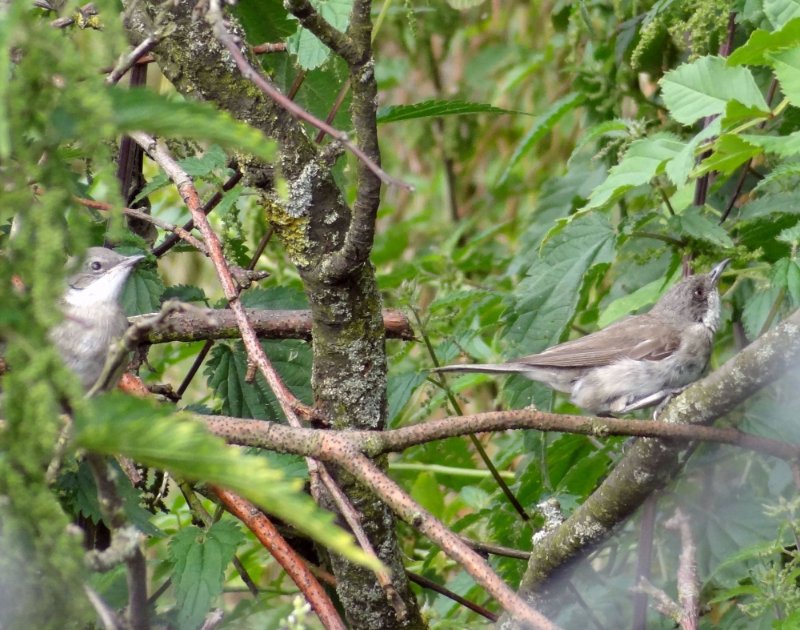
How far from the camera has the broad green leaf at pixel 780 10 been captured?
116 inches

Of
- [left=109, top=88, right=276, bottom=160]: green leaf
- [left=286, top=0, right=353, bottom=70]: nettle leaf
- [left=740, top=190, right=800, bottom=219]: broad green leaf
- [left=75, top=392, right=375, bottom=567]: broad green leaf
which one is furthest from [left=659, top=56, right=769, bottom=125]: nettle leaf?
[left=75, top=392, right=375, bottom=567]: broad green leaf

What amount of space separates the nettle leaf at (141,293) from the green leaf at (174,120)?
90.0 inches

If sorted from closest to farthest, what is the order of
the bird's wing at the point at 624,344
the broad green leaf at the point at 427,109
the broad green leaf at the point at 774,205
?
the broad green leaf at the point at 427,109 < the broad green leaf at the point at 774,205 < the bird's wing at the point at 624,344

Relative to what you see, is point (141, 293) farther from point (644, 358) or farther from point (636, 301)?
point (644, 358)

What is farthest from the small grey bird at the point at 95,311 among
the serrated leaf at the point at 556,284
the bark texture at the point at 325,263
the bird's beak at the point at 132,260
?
the serrated leaf at the point at 556,284

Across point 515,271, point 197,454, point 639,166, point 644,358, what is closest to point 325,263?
point 639,166

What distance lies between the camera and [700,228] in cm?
327

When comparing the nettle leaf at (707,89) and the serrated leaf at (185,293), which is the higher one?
the nettle leaf at (707,89)

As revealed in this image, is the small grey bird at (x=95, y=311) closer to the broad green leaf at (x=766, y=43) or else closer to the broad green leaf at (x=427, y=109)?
the broad green leaf at (x=427, y=109)

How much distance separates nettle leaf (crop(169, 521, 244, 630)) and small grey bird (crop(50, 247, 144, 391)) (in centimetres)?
64

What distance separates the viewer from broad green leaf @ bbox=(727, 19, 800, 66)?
8.55ft

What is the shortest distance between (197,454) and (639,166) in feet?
7.00

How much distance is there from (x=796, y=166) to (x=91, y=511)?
215 cm

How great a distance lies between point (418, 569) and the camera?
12.6 ft
